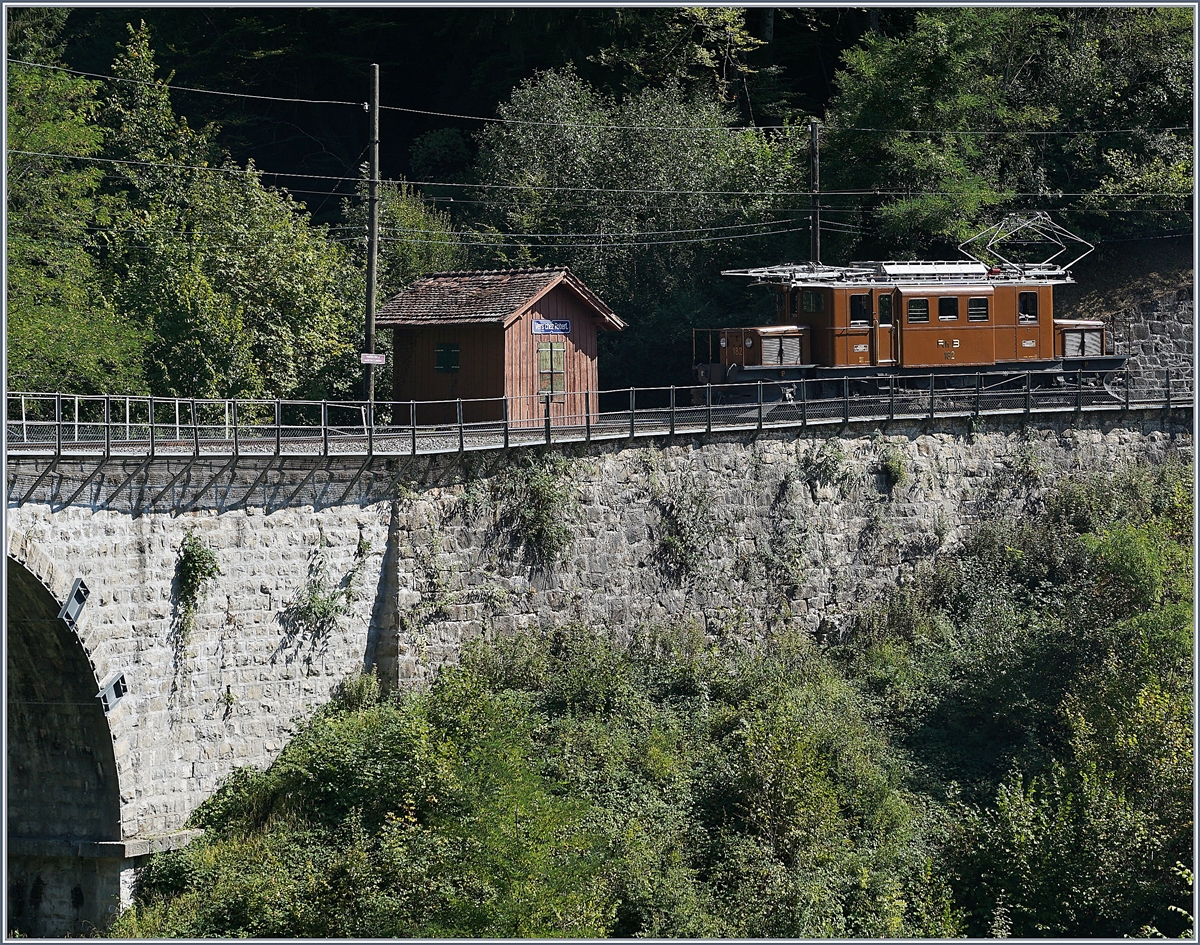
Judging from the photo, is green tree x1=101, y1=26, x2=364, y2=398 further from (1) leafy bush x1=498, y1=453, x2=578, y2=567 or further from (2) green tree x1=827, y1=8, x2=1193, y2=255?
(2) green tree x1=827, y1=8, x2=1193, y2=255

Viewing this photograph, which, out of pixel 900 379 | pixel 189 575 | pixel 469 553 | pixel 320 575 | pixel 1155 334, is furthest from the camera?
pixel 1155 334

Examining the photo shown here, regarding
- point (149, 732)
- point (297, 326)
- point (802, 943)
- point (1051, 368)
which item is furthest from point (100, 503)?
point (1051, 368)

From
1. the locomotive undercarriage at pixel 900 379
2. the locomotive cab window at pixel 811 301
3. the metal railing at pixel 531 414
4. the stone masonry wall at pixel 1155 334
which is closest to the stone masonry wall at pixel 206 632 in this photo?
the metal railing at pixel 531 414

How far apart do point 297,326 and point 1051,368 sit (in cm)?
1737

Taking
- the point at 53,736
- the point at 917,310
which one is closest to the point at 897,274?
the point at 917,310

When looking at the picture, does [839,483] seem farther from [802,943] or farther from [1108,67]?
[1108,67]

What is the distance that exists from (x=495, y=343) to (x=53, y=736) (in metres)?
11.6

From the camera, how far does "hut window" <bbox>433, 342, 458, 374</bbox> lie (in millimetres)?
30609

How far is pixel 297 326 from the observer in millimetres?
36000

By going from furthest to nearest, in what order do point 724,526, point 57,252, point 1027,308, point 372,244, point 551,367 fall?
point 1027,308 < point 57,252 < point 551,367 < point 372,244 < point 724,526

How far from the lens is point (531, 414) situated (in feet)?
100

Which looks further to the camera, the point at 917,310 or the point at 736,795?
the point at 917,310

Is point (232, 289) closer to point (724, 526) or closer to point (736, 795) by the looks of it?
point (724, 526)

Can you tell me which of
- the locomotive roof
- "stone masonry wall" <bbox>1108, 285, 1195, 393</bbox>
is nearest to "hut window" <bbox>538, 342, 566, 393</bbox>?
the locomotive roof
